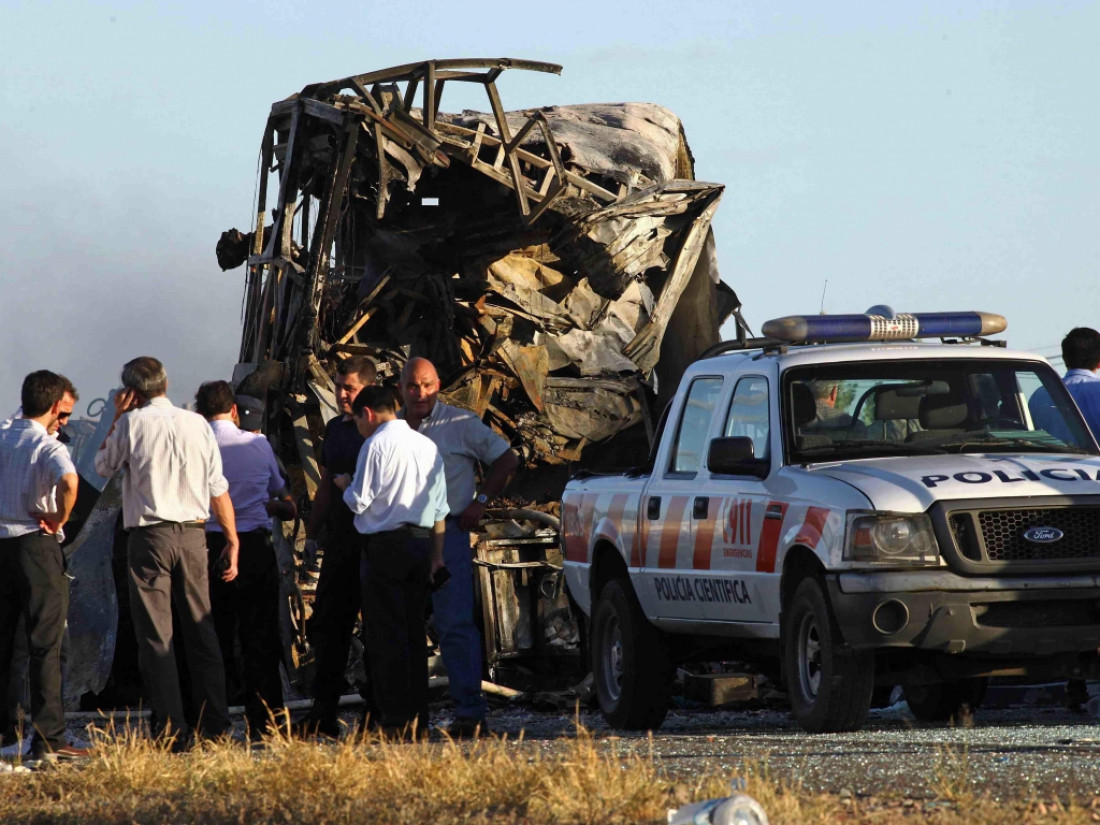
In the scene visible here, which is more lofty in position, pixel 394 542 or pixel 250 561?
pixel 394 542

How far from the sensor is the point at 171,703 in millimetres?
8328

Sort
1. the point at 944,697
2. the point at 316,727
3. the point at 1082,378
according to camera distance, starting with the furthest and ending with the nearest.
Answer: the point at 944,697
the point at 1082,378
the point at 316,727

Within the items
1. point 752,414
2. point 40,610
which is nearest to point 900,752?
point 752,414

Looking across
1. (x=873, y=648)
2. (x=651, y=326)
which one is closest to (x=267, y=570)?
(x=873, y=648)

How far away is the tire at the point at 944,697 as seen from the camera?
32.1 feet

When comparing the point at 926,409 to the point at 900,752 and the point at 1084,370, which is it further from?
the point at 900,752

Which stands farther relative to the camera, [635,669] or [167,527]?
[635,669]

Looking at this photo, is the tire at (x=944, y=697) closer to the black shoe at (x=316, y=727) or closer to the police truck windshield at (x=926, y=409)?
the police truck windshield at (x=926, y=409)

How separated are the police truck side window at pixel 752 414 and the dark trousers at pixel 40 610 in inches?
136

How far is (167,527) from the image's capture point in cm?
823

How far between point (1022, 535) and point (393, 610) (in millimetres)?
2989

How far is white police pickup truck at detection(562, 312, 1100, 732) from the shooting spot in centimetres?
772

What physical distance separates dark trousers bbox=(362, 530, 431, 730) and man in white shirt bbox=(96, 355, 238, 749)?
764 millimetres

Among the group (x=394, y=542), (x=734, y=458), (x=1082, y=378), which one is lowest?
(x=394, y=542)
